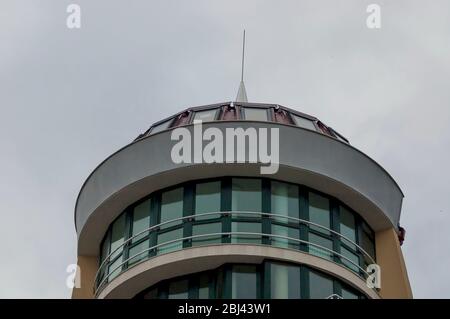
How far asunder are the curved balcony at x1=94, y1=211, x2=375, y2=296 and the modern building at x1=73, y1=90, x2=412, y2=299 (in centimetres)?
4

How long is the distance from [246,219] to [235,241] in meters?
0.84

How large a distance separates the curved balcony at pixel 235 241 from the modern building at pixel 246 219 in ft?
0.14

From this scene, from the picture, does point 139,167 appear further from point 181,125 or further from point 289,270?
point 289,270

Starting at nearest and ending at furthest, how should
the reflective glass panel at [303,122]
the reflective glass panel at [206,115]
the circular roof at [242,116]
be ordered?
the circular roof at [242,116], the reflective glass panel at [206,115], the reflective glass panel at [303,122]

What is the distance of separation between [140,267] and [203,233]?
2.29 m

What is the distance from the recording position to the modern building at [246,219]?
3959 cm

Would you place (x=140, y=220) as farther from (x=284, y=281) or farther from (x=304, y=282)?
(x=304, y=282)

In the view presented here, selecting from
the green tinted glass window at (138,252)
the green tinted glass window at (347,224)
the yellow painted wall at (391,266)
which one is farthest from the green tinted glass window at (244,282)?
the yellow painted wall at (391,266)

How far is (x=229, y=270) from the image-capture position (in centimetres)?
3953

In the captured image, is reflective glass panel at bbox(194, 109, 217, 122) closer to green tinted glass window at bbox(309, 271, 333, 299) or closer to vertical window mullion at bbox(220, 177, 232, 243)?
vertical window mullion at bbox(220, 177, 232, 243)

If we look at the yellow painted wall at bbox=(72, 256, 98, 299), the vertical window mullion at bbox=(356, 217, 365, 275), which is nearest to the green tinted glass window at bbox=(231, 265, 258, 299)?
the vertical window mullion at bbox=(356, 217, 365, 275)

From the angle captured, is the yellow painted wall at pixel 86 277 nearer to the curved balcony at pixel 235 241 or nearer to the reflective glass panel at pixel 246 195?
the curved balcony at pixel 235 241
